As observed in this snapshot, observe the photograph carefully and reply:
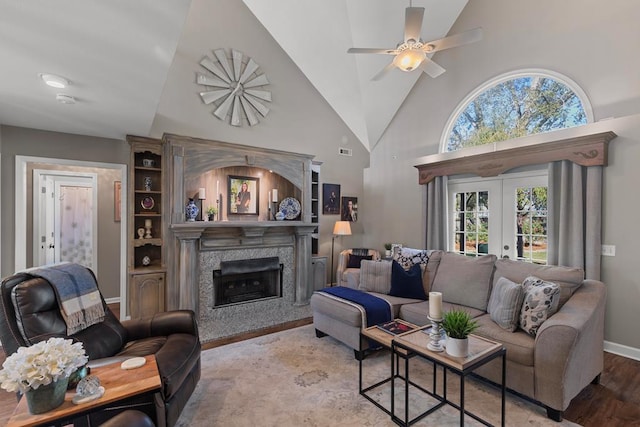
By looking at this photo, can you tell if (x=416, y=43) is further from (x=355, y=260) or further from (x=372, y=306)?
(x=355, y=260)

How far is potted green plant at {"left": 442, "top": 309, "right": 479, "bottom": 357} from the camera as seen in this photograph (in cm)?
186

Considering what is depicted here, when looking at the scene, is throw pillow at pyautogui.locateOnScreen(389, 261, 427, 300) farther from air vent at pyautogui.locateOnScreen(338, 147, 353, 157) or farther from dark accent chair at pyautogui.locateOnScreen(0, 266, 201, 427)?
air vent at pyautogui.locateOnScreen(338, 147, 353, 157)

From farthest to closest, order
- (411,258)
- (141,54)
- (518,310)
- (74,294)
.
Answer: (411,258), (518,310), (74,294), (141,54)

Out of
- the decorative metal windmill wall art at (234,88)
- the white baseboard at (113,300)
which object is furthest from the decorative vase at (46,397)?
the white baseboard at (113,300)

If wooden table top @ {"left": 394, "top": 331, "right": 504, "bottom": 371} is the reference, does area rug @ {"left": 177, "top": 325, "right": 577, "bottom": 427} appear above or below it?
below

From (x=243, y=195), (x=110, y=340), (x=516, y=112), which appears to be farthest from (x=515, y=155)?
(x=110, y=340)

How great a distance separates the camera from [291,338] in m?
3.48

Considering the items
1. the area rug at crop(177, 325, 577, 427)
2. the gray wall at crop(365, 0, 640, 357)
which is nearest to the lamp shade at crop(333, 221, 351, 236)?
the gray wall at crop(365, 0, 640, 357)

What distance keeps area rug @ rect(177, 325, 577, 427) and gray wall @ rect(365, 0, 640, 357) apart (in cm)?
207

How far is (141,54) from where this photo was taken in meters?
1.96

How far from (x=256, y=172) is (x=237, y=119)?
88 cm

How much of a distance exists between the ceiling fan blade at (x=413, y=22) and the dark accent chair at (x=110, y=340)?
3.48 m

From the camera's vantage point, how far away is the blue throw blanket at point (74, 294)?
79.4 inches

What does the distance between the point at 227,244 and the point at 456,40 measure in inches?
149
